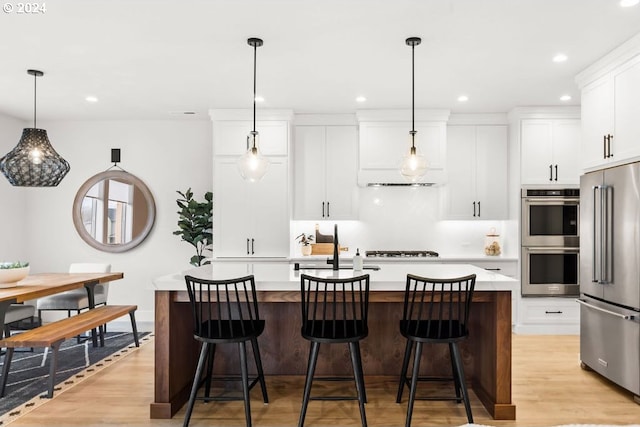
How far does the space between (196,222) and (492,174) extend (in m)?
3.63

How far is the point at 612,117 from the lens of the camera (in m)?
3.68

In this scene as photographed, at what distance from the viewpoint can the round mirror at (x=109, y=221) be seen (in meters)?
6.04

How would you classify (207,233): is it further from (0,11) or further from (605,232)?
(605,232)

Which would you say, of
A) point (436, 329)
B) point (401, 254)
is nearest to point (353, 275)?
point (436, 329)

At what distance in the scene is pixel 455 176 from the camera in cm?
566

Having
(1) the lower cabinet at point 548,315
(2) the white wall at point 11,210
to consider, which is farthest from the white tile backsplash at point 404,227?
(2) the white wall at point 11,210

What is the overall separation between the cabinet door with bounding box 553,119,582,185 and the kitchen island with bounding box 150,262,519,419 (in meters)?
2.55

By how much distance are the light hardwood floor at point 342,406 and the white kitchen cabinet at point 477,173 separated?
220cm

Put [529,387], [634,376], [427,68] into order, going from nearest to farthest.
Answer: [634,376], [529,387], [427,68]

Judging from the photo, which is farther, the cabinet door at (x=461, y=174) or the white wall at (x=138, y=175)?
the white wall at (x=138, y=175)

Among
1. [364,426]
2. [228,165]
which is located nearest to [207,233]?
[228,165]

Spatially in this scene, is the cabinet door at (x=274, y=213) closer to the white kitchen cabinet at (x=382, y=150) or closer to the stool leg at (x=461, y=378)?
the white kitchen cabinet at (x=382, y=150)

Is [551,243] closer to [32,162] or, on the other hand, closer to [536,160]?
[536,160]

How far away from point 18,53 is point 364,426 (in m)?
3.72
